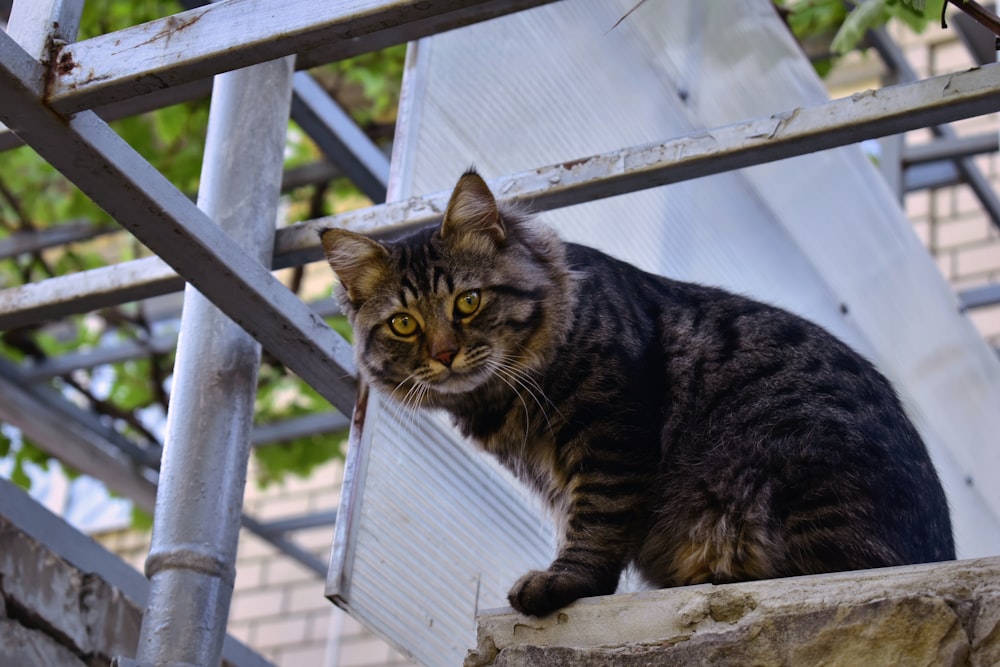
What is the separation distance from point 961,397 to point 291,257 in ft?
7.91

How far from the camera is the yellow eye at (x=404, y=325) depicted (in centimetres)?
258

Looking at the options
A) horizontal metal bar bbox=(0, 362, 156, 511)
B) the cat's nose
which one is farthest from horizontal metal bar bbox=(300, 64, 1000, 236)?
horizontal metal bar bbox=(0, 362, 156, 511)

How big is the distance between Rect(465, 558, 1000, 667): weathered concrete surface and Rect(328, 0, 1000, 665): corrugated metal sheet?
564mm

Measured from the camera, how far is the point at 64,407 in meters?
5.09

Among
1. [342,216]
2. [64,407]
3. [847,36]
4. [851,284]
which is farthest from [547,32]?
[64,407]

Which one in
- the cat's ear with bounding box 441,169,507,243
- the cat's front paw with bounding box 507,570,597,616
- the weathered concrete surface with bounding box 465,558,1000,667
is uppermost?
the cat's ear with bounding box 441,169,507,243

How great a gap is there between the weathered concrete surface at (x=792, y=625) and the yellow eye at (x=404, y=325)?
0.79 m

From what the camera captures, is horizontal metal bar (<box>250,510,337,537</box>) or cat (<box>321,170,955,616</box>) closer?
cat (<box>321,170,955,616</box>)

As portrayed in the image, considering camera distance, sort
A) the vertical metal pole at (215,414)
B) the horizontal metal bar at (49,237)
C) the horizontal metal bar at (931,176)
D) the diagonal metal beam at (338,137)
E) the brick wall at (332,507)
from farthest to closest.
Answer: the brick wall at (332,507)
the horizontal metal bar at (931,176)
the horizontal metal bar at (49,237)
the diagonal metal beam at (338,137)
the vertical metal pole at (215,414)

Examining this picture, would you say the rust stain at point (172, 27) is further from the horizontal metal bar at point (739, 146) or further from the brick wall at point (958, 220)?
the brick wall at point (958, 220)

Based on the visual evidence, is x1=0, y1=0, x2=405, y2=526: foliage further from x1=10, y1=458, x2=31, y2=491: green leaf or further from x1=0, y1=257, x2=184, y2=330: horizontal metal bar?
x1=0, y1=257, x2=184, y2=330: horizontal metal bar

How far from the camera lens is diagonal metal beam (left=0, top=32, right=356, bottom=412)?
6.57 feet

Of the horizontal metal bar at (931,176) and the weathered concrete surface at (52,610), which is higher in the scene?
the horizontal metal bar at (931,176)

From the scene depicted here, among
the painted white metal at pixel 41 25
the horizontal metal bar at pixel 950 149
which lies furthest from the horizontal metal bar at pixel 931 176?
the painted white metal at pixel 41 25
